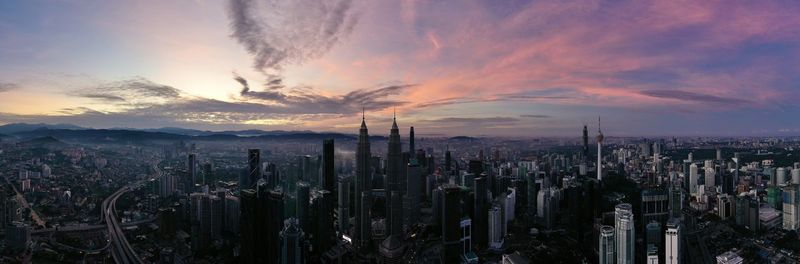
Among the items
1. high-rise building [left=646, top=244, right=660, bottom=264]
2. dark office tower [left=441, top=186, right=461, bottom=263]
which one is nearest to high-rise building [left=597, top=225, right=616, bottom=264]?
high-rise building [left=646, top=244, right=660, bottom=264]

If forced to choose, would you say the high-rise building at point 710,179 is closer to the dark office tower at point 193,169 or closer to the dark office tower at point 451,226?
the dark office tower at point 451,226

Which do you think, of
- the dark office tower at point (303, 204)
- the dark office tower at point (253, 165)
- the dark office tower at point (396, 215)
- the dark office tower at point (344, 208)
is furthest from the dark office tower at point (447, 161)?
the dark office tower at point (253, 165)

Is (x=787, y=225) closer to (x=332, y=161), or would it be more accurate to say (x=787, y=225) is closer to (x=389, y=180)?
(x=389, y=180)

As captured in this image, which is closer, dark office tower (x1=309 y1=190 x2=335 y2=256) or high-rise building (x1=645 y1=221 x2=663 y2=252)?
dark office tower (x1=309 y1=190 x2=335 y2=256)

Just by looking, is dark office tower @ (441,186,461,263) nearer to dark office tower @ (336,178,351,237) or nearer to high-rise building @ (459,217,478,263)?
high-rise building @ (459,217,478,263)

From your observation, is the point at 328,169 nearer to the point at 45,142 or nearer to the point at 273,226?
the point at 273,226
